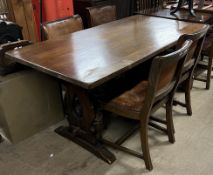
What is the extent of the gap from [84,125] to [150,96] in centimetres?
68

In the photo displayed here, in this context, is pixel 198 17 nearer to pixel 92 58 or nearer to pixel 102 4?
pixel 102 4

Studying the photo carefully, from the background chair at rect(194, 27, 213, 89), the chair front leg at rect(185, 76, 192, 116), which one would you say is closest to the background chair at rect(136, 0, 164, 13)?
the background chair at rect(194, 27, 213, 89)

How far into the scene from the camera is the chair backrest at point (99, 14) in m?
2.71

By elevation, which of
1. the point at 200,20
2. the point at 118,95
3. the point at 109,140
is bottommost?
the point at 109,140

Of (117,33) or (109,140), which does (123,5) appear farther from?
(109,140)

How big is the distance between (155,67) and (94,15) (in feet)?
5.08

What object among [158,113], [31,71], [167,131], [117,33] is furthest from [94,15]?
[167,131]

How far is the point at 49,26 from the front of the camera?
87.6 inches

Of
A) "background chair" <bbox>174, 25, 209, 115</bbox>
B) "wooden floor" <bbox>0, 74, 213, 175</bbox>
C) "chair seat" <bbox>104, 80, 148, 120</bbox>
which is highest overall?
"background chair" <bbox>174, 25, 209, 115</bbox>

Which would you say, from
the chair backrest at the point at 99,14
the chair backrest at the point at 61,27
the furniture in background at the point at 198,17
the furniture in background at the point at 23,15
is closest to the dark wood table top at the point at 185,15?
the furniture in background at the point at 198,17

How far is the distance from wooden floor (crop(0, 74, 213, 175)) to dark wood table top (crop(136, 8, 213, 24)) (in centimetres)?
106

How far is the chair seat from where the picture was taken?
168 cm

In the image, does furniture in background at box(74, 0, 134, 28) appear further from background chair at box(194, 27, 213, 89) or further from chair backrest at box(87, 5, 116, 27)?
background chair at box(194, 27, 213, 89)

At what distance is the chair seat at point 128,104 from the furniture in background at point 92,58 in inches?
5.8
